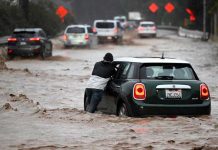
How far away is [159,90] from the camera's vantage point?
12.6 m

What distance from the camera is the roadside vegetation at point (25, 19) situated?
5103 centimetres

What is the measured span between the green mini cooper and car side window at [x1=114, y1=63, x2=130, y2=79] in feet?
0.10

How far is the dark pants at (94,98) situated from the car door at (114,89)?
0.45ft

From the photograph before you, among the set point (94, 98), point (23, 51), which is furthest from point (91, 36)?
point (94, 98)

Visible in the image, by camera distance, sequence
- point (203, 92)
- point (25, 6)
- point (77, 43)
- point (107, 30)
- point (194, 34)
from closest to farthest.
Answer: point (203, 92) → point (77, 43) → point (107, 30) → point (25, 6) → point (194, 34)

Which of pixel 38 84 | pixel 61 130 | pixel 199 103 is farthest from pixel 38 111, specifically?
pixel 38 84

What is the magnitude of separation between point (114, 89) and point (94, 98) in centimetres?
77

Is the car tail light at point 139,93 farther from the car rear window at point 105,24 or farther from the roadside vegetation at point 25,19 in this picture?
the car rear window at point 105,24

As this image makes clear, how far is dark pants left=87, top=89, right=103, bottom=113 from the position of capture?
45.6 ft

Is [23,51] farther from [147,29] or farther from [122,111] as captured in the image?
[147,29]

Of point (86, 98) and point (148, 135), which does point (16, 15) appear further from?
point (148, 135)

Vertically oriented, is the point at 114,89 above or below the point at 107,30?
above

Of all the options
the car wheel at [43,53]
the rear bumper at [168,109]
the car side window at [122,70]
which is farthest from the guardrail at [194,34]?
the rear bumper at [168,109]

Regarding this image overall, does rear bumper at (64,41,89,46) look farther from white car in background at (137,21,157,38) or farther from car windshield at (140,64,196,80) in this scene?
car windshield at (140,64,196,80)
